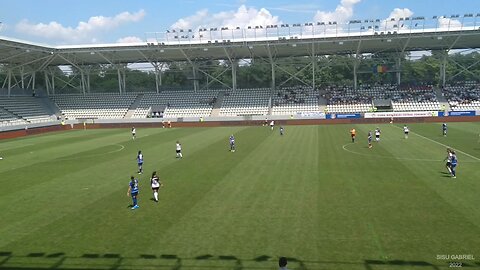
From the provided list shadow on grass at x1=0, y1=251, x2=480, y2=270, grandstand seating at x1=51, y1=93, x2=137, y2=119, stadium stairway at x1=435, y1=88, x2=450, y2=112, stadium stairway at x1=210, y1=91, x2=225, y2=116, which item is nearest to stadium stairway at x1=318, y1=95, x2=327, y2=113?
stadium stairway at x1=210, y1=91, x2=225, y2=116

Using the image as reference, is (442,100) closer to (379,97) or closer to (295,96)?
(379,97)

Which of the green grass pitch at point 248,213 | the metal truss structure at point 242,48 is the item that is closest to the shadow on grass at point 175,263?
the green grass pitch at point 248,213

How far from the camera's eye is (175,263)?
1059 cm

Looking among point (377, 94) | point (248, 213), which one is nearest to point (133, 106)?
point (377, 94)

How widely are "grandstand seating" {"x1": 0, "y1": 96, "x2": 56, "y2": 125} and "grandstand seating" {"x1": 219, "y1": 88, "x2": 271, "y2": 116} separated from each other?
28.4m

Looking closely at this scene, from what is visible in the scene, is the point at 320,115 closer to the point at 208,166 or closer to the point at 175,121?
the point at 175,121

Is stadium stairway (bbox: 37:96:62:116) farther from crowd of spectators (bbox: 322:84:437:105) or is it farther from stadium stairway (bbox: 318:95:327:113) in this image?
crowd of spectators (bbox: 322:84:437:105)

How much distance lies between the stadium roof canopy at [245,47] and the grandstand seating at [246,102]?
19.8 feet

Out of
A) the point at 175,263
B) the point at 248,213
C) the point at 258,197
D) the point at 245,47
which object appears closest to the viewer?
the point at 175,263

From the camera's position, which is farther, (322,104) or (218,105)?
(218,105)

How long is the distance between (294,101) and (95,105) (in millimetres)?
34468

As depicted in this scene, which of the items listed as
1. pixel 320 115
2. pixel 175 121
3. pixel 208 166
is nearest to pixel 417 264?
pixel 208 166

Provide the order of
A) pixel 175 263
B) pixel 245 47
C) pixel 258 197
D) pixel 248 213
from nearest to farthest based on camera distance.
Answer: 1. pixel 175 263
2. pixel 248 213
3. pixel 258 197
4. pixel 245 47

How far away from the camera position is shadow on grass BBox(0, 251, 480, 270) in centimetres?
1006
